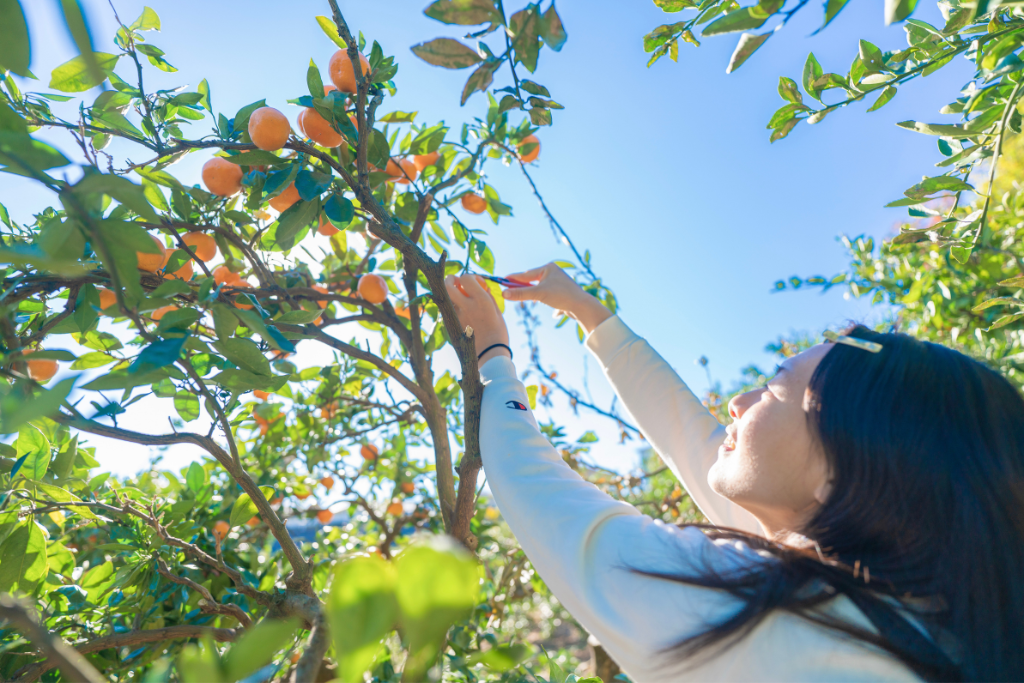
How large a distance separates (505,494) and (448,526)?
0.31 meters

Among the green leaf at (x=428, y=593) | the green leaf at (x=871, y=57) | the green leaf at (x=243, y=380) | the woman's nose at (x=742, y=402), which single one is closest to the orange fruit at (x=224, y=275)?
the green leaf at (x=243, y=380)

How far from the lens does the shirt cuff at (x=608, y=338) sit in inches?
45.8

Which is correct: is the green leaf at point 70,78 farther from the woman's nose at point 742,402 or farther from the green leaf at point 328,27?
the woman's nose at point 742,402

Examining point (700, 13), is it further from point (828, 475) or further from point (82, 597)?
point (82, 597)

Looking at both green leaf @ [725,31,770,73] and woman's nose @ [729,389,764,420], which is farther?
woman's nose @ [729,389,764,420]

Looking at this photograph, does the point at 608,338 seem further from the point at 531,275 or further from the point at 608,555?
the point at 608,555

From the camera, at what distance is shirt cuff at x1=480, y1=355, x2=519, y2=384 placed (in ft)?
2.82

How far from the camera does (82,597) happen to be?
107 cm

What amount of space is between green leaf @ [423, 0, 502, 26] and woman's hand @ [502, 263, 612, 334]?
494 millimetres

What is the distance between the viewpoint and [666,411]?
109 centimetres

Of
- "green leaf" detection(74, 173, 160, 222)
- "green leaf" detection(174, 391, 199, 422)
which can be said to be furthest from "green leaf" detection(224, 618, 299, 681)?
"green leaf" detection(174, 391, 199, 422)

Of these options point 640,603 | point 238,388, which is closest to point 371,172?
point 238,388

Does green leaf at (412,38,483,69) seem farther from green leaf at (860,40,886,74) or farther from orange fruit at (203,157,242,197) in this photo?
green leaf at (860,40,886,74)

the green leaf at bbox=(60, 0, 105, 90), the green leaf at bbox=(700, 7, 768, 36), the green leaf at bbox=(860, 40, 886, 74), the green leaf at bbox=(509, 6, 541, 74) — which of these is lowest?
the green leaf at bbox=(700, 7, 768, 36)
